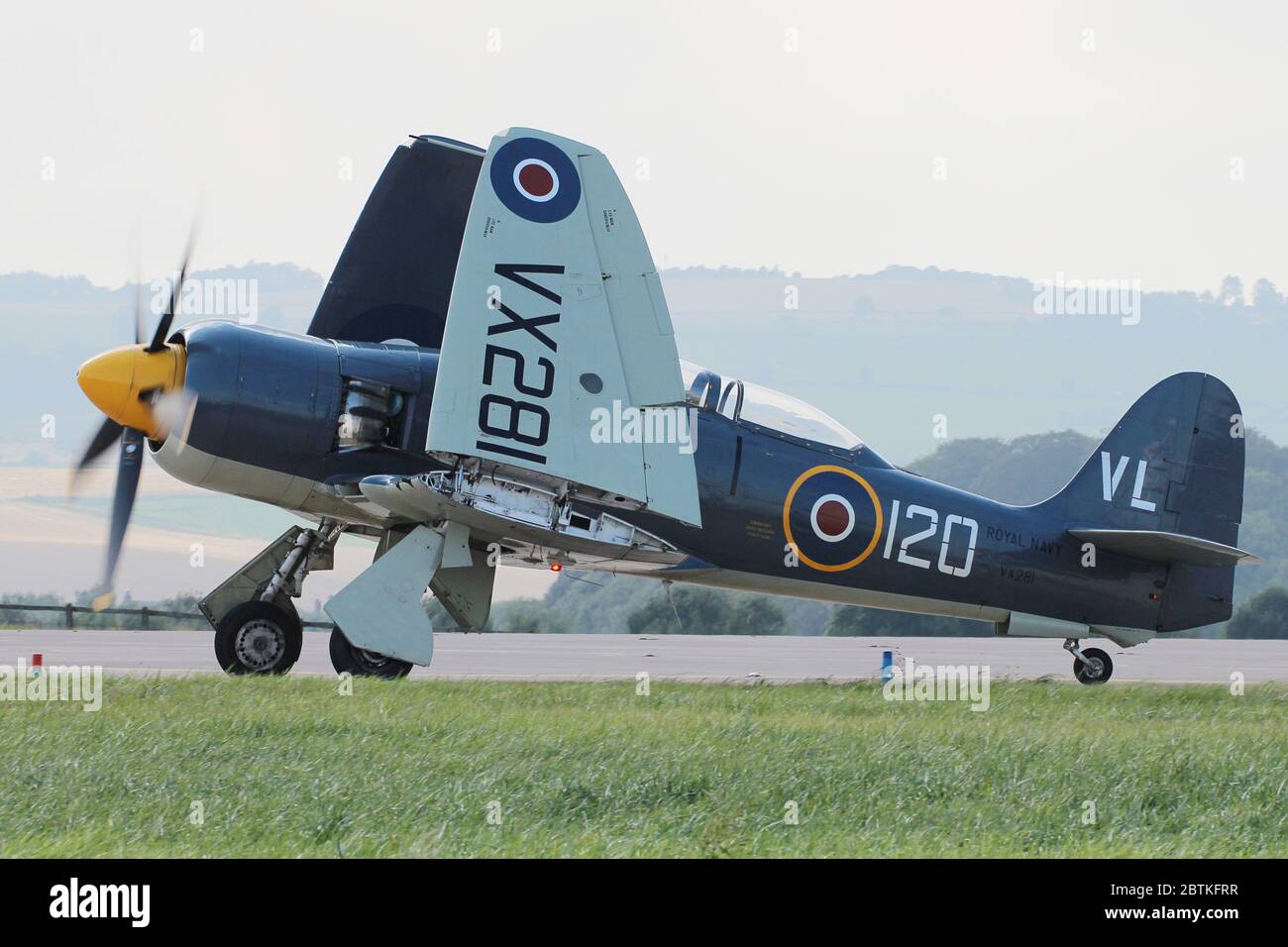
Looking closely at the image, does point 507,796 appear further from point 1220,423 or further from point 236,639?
point 1220,423

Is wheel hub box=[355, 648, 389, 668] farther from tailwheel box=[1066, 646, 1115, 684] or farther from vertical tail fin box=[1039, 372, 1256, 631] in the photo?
tailwheel box=[1066, 646, 1115, 684]

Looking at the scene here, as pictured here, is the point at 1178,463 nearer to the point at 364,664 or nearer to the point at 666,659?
the point at 666,659

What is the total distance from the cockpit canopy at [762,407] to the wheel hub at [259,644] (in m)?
4.65

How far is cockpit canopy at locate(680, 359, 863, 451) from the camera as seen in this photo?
13.9 m

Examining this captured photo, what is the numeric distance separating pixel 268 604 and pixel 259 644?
39cm

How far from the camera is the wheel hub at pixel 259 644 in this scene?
13.4m

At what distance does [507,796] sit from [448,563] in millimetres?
6230

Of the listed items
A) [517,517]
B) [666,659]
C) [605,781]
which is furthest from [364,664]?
[666,659]

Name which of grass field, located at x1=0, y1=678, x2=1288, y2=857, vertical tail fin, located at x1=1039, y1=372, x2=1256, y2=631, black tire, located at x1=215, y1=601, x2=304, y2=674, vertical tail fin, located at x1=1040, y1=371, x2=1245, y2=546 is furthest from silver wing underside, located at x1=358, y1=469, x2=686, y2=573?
vertical tail fin, located at x1=1040, y1=371, x2=1245, y2=546

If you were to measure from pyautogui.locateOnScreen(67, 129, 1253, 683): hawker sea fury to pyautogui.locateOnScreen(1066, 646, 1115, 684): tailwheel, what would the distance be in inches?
24.3

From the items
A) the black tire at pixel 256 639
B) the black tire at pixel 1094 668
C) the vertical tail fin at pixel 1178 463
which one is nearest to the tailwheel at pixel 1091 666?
the black tire at pixel 1094 668

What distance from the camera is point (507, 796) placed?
686 cm

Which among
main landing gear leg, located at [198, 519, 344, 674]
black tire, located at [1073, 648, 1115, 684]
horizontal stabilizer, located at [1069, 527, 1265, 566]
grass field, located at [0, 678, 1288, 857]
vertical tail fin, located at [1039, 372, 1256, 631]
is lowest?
black tire, located at [1073, 648, 1115, 684]
